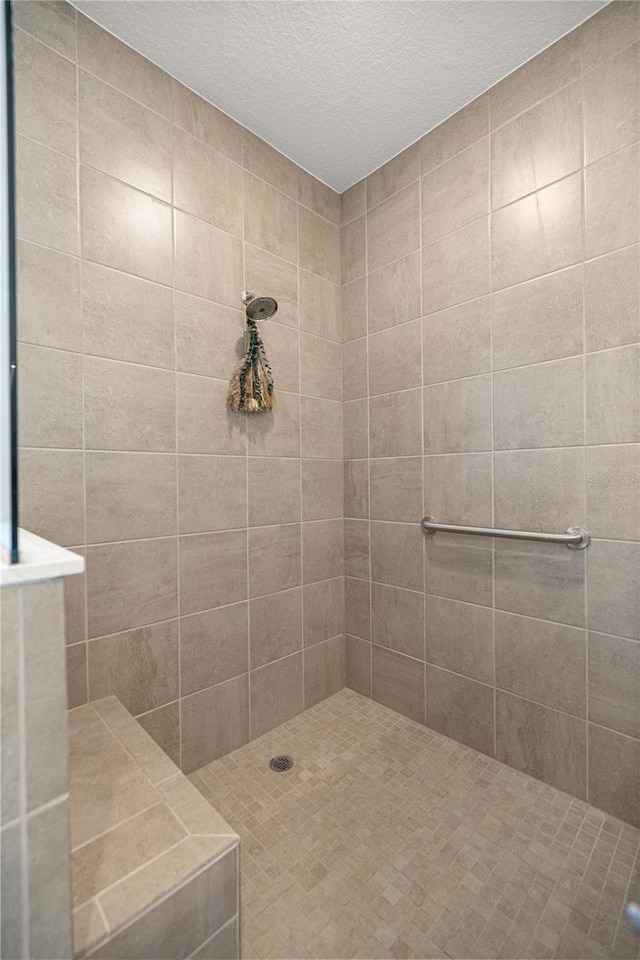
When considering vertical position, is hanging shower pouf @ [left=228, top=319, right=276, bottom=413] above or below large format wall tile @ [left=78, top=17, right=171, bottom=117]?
below

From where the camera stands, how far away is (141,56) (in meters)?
1.35

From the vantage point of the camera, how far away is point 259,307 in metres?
1.51

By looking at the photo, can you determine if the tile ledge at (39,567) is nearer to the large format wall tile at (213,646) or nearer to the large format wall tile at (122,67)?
the large format wall tile at (213,646)

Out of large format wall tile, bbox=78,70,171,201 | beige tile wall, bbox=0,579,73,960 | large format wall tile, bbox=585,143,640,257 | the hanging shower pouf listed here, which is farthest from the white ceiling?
beige tile wall, bbox=0,579,73,960

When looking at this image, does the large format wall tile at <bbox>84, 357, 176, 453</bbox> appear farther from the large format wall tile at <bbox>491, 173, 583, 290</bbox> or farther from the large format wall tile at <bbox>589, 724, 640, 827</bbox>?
the large format wall tile at <bbox>589, 724, 640, 827</bbox>

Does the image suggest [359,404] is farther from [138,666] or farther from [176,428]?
[138,666]

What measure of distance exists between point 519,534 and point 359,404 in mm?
886

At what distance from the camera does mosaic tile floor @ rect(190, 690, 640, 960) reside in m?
0.95

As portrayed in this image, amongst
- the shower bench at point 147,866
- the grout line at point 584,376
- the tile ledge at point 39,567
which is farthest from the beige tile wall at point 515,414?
the tile ledge at point 39,567

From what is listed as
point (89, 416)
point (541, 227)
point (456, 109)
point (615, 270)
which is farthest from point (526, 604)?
point (456, 109)

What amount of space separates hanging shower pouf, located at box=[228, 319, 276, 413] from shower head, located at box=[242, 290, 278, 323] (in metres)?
0.04

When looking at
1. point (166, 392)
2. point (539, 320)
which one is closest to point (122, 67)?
point (166, 392)

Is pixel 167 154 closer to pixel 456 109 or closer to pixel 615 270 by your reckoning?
pixel 456 109

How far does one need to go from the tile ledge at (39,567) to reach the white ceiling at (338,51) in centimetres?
158
